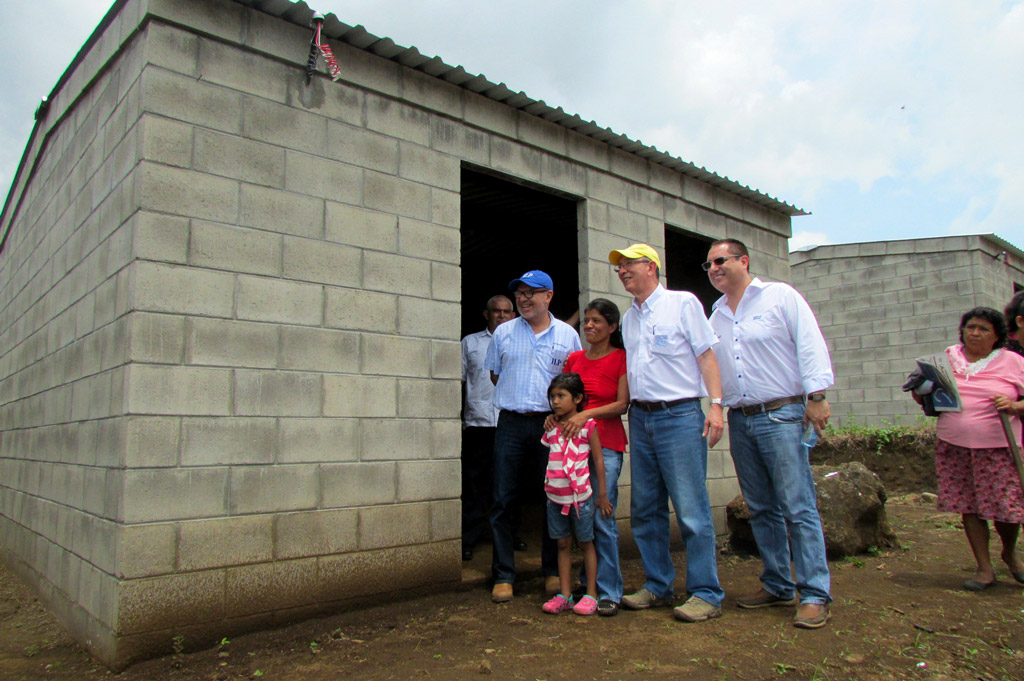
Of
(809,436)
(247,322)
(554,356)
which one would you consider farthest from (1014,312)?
(247,322)

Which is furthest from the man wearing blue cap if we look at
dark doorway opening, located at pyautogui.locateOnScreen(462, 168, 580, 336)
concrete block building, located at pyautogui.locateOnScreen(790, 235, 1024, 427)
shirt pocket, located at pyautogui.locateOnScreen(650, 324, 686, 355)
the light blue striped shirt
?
concrete block building, located at pyautogui.locateOnScreen(790, 235, 1024, 427)

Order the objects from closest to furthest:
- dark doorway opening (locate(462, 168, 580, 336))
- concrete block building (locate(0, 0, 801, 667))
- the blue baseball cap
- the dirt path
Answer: the dirt path
concrete block building (locate(0, 0, 801, 667))
the blue baseball cap
dark doorway opening (locate(462, 168, 580, 336))

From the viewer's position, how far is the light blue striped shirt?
4.15 metres

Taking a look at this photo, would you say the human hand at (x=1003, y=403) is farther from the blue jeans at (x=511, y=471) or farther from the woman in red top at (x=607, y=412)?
the blue jeans at (x=511, y=471)

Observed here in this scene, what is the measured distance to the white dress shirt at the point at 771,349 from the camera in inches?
139

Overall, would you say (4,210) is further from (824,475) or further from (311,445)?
(824,475)

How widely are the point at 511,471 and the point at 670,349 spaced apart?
119 cm

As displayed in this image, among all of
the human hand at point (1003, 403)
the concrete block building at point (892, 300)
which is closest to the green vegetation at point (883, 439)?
the concrete block building at point (892, 300)

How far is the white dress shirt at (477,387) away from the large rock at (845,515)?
2.16m

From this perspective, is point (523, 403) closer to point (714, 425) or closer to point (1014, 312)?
point (714, 425)

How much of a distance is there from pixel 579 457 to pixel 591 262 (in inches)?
83.8

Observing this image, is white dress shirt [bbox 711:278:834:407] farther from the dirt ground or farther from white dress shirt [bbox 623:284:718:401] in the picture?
the dirt ground

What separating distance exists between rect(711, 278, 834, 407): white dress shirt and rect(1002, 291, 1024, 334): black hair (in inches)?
68.0

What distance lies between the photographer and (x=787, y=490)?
356 centimetres
